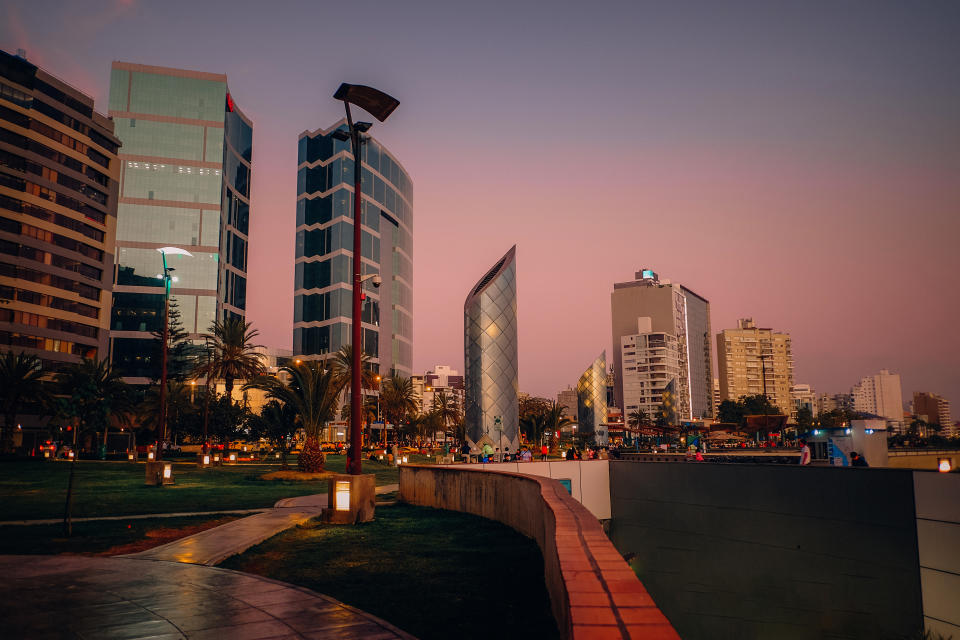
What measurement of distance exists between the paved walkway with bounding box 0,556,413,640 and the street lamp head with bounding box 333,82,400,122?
33.4 feet

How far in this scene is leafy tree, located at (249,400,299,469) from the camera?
40.1 m

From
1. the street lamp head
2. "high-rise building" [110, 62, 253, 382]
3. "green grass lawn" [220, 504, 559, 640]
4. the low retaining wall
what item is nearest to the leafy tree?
the street lamp head

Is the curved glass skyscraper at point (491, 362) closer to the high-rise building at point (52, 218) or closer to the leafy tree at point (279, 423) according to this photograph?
the leafy tree at point (279, 423)

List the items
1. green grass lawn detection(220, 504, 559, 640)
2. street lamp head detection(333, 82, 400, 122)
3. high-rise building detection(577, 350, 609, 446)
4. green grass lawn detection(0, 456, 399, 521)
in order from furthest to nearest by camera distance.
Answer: high-rise building detection(577, 350, 609, 446)
green grass lawn detection(0, 456, 399, 521)
street lamp head detection(333, 82, 400, 122)
green grass lawn detection(220, 504, 559, 640)

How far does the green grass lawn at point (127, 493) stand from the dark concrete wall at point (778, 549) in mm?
12859

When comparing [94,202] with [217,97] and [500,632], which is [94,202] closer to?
[217,97]

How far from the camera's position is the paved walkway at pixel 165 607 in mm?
5285

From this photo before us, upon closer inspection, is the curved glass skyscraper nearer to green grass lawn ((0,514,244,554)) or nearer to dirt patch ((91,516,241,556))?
green grass lawn ((0,514,244,554))

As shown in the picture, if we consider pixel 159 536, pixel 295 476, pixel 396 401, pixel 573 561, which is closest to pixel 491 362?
pixel 396 401

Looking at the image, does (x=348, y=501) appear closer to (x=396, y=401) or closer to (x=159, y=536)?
(x=159, y=536)

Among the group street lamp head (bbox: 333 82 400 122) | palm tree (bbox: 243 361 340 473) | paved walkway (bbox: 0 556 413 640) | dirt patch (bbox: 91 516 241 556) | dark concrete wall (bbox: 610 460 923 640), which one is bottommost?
dark concrete wall (bbox: 610 460 923 640)

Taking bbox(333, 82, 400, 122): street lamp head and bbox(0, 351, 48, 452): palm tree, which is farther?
bbox(0, 351, 48, 452): palm tree

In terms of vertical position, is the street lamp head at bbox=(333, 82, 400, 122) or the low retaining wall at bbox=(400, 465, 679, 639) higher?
the street lamp head at bbox=(333, 82, 400, 122)

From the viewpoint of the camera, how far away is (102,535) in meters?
11.3
